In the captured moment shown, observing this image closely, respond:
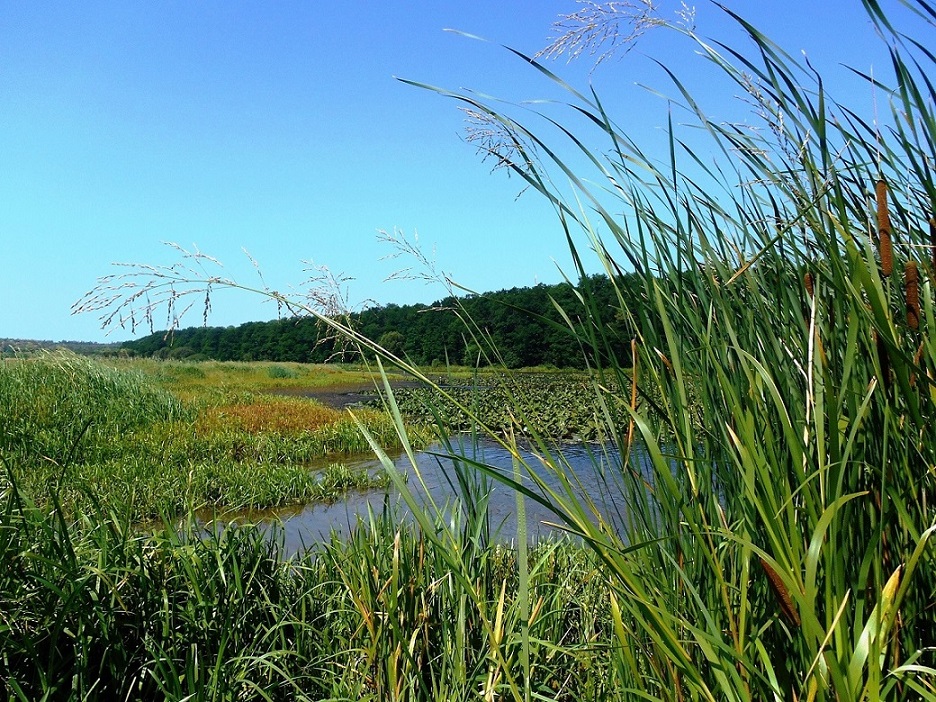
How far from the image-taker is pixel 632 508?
1.11 metres

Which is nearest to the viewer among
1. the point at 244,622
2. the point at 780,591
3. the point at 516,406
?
the point at 780,591

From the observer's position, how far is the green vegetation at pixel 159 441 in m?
5.71

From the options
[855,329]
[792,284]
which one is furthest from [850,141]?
[855,329]

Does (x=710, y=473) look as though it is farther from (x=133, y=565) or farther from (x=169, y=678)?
(x=133, y=565)

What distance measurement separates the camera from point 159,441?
7523 millimetres

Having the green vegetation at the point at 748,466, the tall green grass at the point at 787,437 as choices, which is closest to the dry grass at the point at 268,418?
the green vegetation at the point at 748,466

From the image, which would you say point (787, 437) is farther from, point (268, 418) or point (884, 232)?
point (268, 418)

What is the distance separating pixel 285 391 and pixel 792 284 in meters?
19.2

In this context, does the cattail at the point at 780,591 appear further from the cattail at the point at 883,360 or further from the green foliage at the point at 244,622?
the green foliage at the point at 244,622

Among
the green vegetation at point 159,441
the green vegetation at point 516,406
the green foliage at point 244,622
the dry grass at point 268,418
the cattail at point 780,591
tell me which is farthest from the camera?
the dry grass at point 268,418

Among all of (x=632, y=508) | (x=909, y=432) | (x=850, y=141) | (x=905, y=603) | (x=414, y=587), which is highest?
(x=850, y=141)

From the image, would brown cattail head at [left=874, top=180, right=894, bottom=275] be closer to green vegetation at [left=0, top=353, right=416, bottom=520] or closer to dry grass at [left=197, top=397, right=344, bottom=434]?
green vegetation at [left=0, top=353, right=416, bottom=520]

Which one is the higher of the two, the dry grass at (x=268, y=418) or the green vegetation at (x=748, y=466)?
the green vegetation at (x=748, y=466)

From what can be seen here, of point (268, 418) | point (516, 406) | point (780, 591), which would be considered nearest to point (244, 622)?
point (516, 406)
